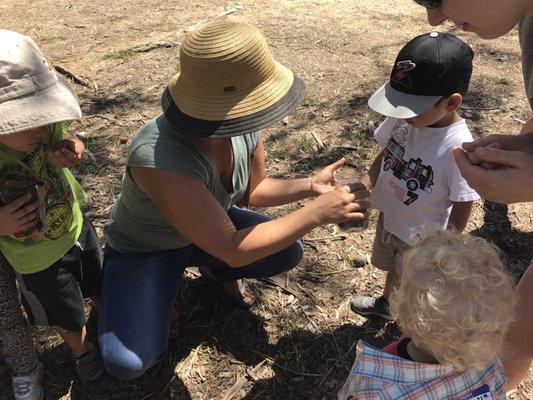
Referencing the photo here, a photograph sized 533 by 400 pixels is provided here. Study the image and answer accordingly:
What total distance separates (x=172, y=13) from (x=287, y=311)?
14.7 ft

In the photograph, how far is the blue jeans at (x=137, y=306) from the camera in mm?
2275

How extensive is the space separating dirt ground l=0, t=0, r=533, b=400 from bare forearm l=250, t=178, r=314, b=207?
1.84 feet

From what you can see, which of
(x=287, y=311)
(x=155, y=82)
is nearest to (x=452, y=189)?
(x=287, y=311)

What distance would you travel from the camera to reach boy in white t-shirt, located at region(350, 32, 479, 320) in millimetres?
2092

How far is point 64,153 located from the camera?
2.10 metres

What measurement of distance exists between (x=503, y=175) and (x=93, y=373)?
1932 mm

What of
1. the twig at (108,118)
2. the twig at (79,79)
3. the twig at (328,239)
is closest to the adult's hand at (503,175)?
the twig at (328,239)

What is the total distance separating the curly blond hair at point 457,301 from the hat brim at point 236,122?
692mm

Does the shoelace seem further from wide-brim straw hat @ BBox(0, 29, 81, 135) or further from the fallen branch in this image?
the fallen branch

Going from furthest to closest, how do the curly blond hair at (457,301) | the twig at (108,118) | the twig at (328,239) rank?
1. the twig at (108,118)
2. the twig at (328,239)
3. the curly blond hair at (457,301)

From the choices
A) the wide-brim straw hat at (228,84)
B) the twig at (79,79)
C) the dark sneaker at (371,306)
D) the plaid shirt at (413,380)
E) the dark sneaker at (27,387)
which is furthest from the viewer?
the twig at (79,79)

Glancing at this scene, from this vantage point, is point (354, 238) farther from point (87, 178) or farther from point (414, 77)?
point (87, 178)

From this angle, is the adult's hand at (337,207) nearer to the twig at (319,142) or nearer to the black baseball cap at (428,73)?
the black baseball cap at (428,73)

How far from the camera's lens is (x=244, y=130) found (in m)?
1.85
